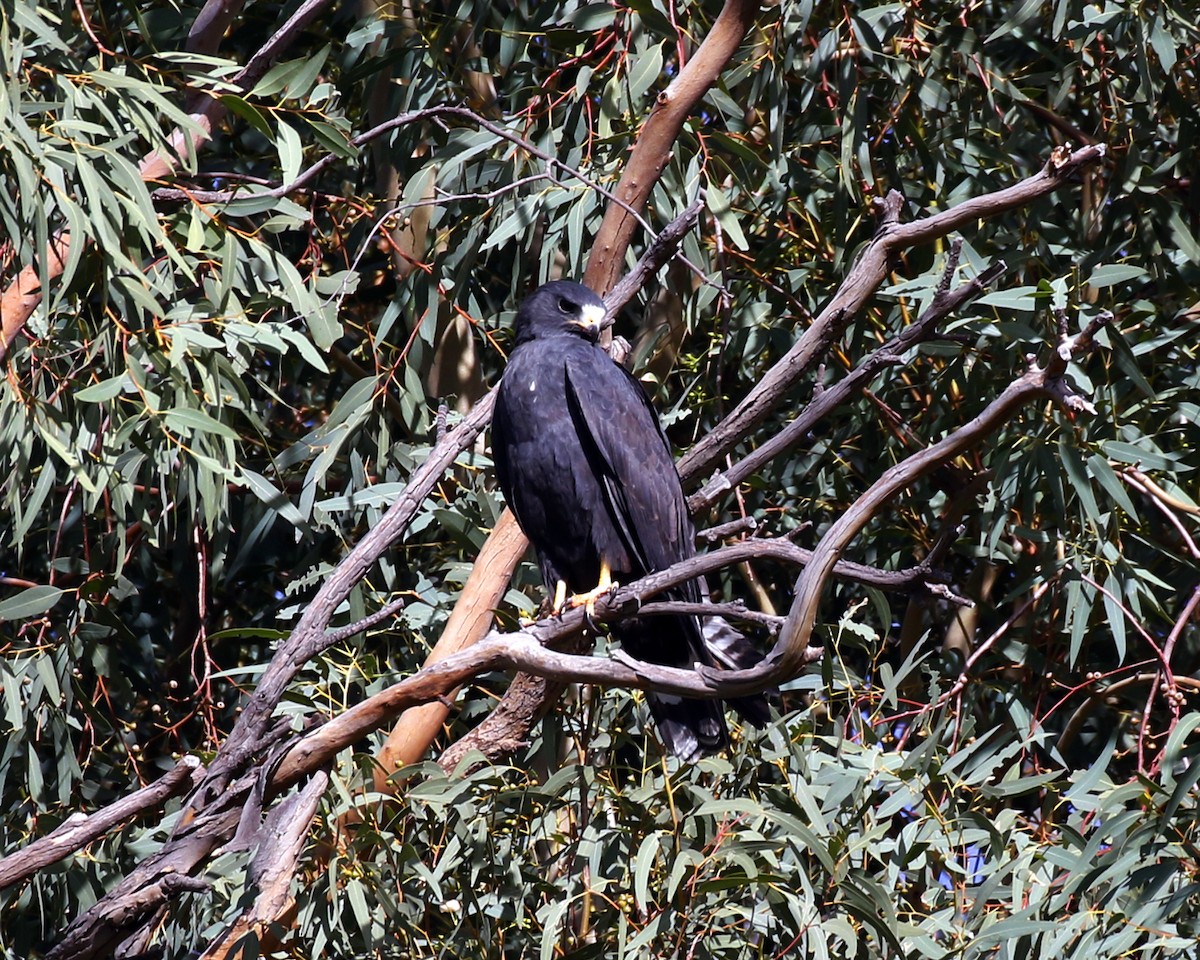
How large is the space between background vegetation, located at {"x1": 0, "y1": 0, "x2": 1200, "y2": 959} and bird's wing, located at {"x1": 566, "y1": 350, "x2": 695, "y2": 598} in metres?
0.30

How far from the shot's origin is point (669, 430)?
4141 millimetres

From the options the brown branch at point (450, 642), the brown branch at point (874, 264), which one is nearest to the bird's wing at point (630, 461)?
Answer: the brown branch at point (450, 642)

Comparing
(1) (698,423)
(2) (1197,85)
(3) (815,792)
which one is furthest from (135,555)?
(2) (1197,85)

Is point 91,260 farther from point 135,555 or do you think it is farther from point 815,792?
point 815,792

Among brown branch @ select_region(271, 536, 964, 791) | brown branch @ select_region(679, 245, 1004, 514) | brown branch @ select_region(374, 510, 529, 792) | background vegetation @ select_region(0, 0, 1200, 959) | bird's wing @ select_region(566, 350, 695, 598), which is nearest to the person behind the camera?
brown branch @ select_region(271, 536, 964, 791)

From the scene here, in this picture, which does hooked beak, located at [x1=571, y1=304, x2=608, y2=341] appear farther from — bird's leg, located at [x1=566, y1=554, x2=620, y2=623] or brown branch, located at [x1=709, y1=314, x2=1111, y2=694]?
brown branch, located at [x1=709, y1=314, x2=1111, y2=694]

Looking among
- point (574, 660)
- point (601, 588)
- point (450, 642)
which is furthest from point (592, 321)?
point (574, 660)

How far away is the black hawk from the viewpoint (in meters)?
3.08

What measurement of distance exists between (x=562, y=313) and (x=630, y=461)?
1.20ft

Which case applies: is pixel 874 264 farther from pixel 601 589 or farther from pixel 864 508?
pixel 601 589

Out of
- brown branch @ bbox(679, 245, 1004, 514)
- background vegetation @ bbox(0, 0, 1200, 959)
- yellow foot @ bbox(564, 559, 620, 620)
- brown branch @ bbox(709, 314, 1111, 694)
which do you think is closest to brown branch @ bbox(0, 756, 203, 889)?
background vegetation @ bbox(0, 0, 1200, 959)

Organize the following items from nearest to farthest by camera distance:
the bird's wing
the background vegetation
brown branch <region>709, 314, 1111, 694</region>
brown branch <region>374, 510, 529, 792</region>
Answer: brown branch <region>709, 314, 1111, 694</region> → the background vegetation → brown branch <region>374, 510, 529, 792</region> → the bird's wing

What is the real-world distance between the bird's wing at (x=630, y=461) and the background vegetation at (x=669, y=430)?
0.30 metres

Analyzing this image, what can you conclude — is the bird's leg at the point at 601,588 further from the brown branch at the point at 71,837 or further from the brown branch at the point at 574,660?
the brown branch at the point at 71,837
